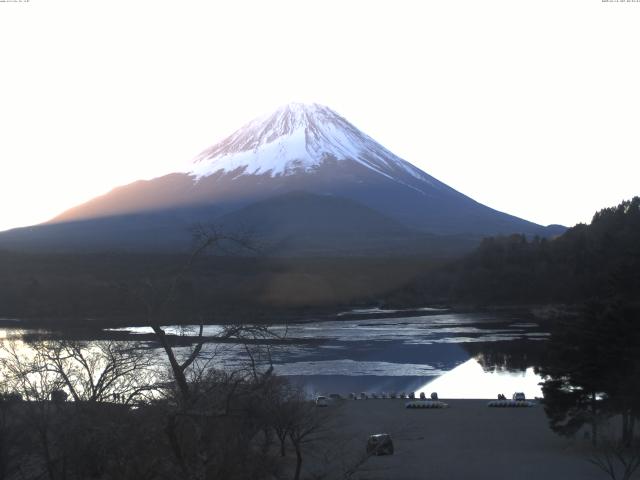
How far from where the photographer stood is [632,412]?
458 inches

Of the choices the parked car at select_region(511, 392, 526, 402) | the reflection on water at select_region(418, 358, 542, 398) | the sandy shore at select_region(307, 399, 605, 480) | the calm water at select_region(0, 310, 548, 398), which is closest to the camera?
the sandy shore at select_region(307, 399, 605, 480)

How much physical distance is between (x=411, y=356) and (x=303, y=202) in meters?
70.4

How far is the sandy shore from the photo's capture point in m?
11.4

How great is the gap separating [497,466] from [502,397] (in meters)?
6.22

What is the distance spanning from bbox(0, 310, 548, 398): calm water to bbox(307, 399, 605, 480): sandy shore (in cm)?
255

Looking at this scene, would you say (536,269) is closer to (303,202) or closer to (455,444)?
(455,444)

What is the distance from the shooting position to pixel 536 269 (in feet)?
169

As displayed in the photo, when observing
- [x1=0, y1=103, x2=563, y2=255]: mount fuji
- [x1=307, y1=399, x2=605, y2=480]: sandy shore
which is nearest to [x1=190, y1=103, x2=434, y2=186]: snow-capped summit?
[x1=0, y1=103, x2=563, y2=255]: mount fuji

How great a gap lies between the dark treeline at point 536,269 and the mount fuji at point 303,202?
14546 millimetres

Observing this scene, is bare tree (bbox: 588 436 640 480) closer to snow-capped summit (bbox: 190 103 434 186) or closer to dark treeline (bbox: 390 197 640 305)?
dark treeline (bbox: 390 197 640 305)

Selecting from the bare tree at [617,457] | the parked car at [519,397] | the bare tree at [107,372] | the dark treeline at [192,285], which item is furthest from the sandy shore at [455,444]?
the bare tree at [107,372]

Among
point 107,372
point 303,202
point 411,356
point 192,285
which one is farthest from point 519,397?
point 303,202

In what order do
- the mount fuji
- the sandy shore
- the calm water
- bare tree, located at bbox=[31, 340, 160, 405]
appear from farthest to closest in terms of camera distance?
1. the mount fuji
2. the calm water
3. the sandy shore
4. bare tree, located at bbox=[31, 340, 160, 405]

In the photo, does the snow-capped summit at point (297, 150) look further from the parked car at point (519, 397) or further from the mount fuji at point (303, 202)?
the parked car at point (519, 397)
